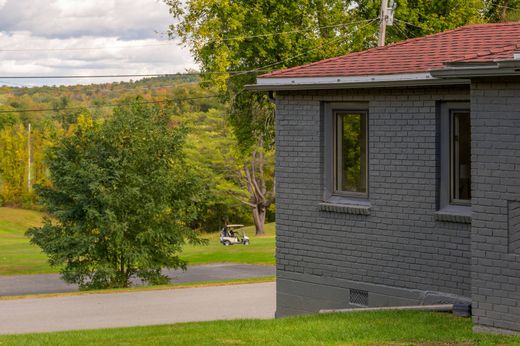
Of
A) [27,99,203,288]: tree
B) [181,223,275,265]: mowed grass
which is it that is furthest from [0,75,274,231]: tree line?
[181,223,275,265]: mowed grass

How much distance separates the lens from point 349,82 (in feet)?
43.6

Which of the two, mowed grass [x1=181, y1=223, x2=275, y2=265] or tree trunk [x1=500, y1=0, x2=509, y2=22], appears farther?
mowed grass [x1=181, y1=223, x2=275, y2=265]

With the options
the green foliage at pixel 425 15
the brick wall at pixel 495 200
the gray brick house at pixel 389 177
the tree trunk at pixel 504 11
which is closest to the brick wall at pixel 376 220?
the gray brick house at pixel 389 177

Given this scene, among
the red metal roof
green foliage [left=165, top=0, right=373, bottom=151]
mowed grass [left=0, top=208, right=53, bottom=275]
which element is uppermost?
green foliage [left=165, top=0, right=373, bottom=151]

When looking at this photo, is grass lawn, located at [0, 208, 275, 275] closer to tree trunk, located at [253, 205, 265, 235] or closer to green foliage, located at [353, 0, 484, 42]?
green foliage, located at [353, 0, 484, 42]

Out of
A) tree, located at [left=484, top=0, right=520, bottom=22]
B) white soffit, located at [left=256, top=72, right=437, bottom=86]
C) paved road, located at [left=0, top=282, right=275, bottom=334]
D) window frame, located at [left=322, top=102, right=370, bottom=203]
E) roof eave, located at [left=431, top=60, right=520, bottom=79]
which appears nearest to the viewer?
roof eave, located at [left=431, top=60, right=520, bottom=79]

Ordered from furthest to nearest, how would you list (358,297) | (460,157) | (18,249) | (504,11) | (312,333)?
(18,249)
(504,11)
(358,297)
(460,157)
(312,333)

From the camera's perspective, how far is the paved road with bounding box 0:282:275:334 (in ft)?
54.9

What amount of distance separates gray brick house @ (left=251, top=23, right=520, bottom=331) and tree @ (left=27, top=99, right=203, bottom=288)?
11478 millimetres

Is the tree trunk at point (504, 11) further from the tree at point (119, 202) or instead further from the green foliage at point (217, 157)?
the green foliage at point (217, 157)

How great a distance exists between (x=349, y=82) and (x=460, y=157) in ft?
6.26

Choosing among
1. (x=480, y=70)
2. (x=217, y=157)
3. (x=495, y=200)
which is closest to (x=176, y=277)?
(x=495, y=200)

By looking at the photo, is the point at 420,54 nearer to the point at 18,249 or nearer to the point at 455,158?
the point at 455,158

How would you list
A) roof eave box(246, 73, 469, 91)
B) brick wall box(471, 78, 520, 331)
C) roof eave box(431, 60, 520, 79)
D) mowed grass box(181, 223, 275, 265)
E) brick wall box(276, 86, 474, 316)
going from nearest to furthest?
roof eave box(431, 60, 520, 79) < brick wall box(471, 78, 520, 331) < roof eave box(246, 73, 469, 91) < brick wall box(276, 86, 474, 316) < mowed grass box(181, 223, 275, 265)
